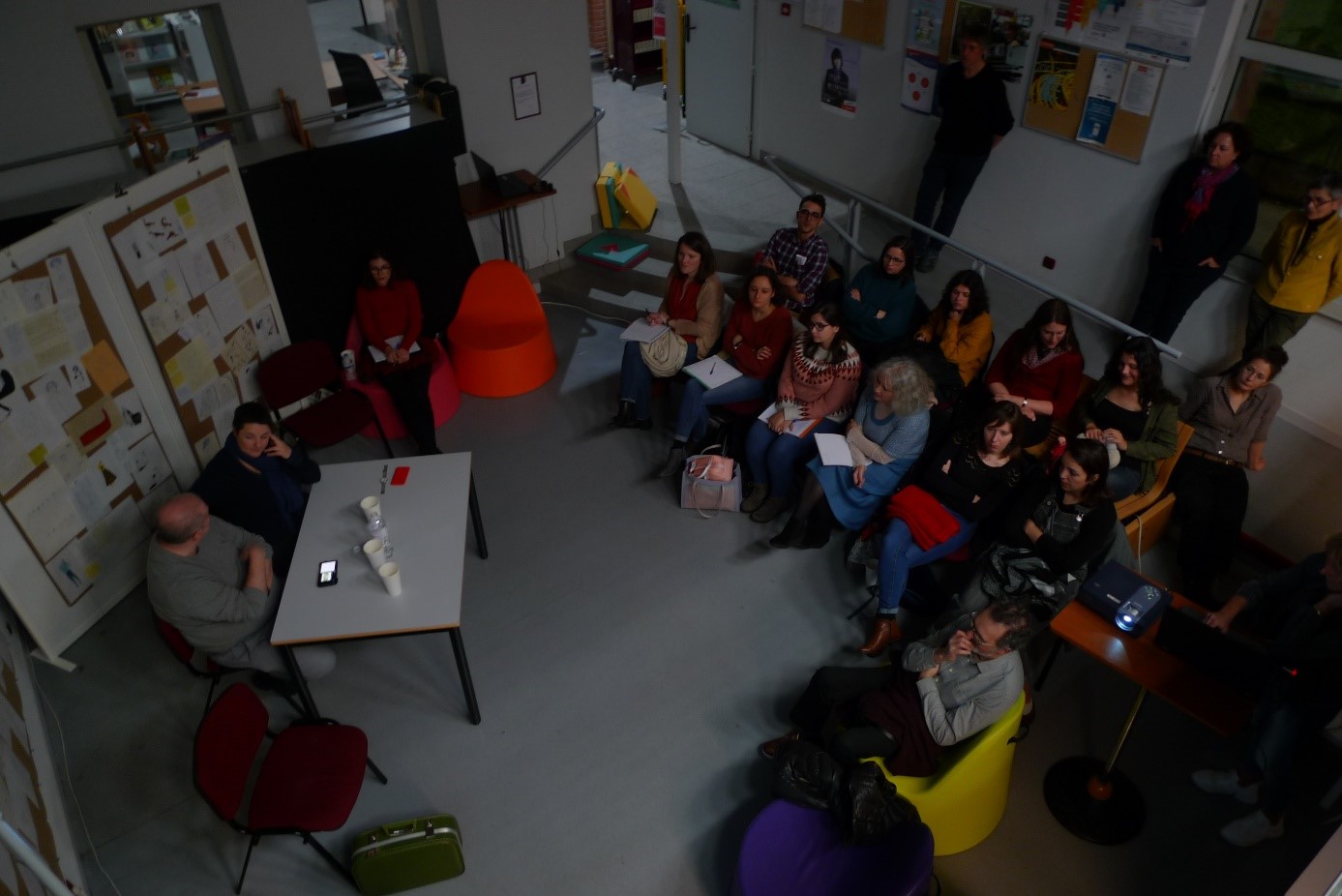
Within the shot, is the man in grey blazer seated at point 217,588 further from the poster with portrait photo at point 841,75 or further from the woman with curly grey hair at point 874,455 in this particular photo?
the poster with portrait photo at point 841,75

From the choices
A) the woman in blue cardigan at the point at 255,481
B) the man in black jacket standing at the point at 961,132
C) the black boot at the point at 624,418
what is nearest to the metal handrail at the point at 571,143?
the black boot at the point at 624,418

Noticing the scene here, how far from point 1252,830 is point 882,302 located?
9.82 feet

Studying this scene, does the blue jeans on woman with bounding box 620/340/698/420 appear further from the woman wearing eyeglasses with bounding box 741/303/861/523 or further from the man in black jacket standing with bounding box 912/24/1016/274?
the man in black jacket standing with bounding box 912/24/1016/274

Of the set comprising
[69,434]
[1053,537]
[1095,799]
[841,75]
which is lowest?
[1095,799]

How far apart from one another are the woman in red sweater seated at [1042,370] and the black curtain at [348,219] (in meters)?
3.64

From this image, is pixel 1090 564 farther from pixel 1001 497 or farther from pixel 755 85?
pixel 755 85

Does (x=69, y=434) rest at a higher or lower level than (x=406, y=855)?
higher

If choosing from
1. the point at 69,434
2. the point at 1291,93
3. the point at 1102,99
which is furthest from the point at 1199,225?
the point at 69,434

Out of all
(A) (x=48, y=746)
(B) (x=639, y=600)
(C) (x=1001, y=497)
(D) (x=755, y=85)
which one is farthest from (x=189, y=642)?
(D) (x=755, y=85)

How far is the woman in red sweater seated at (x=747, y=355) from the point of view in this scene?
4.95m

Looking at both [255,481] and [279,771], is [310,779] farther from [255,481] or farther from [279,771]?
[255,481]

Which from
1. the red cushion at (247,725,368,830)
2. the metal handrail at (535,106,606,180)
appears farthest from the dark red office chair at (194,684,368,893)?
the metal handrail at (535,106,606,180)

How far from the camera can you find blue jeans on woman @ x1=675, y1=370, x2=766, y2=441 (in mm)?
5066

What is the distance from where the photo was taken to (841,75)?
724 cm
